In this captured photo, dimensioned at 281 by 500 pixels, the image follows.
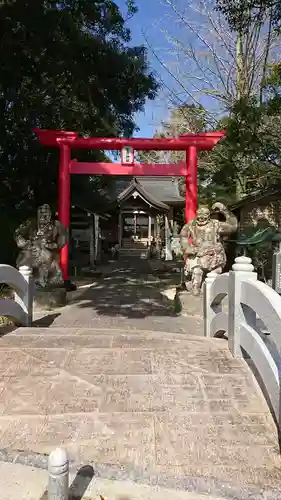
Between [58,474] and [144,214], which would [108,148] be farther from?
[144,214]

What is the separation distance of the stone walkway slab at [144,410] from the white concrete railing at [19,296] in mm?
1008

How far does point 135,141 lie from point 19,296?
663 centimetres

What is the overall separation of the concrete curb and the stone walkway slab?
11 millimetres

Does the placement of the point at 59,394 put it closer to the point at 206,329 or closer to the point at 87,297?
the point at 206,329

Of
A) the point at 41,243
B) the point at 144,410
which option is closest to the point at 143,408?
the point at 144,410

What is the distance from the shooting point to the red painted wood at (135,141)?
423 inches

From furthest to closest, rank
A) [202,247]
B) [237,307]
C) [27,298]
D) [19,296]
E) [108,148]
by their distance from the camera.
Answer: [108,148] < [202,247] < [27,298] < [19,296] < [237,307]

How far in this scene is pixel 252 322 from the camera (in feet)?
12.0

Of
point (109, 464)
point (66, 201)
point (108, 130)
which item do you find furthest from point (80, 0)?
point (109, 464)

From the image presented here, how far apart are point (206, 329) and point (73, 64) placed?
808 centimetres

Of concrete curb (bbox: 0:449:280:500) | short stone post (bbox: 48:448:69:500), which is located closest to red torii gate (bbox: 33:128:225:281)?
concrete curb (bbox: 0:449:280:500)

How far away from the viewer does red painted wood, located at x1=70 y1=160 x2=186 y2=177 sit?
36.7ft

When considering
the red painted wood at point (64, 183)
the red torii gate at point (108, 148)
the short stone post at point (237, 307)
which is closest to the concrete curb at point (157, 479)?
the short stone post at point (237, 307)

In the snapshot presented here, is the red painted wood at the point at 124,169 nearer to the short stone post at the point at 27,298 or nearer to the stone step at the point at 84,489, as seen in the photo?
the short stone post at the point at 27,298
